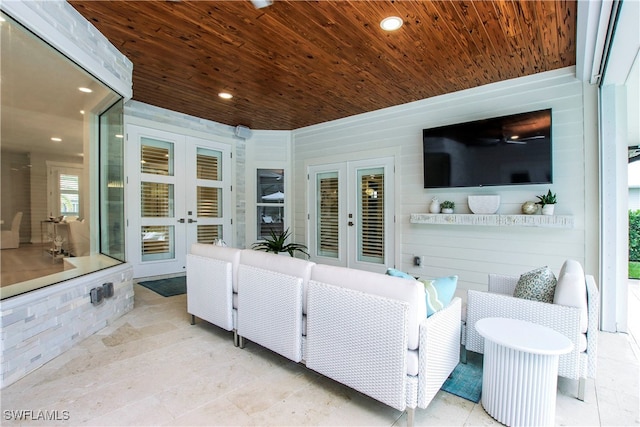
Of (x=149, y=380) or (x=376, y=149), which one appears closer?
(x=149, y=380)

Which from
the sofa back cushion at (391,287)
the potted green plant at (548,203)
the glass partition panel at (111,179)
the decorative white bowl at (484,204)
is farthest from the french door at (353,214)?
the glass partition panel at (111,179)

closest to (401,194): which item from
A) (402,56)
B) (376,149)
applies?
(376,149)

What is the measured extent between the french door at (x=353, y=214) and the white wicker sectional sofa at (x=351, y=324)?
2.69 m

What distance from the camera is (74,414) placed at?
1.72 m

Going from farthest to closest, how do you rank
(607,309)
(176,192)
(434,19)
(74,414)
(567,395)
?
1. (176,192)
2. (607,309)
3. (434,19)
4. (567,395)
5. (74,414)

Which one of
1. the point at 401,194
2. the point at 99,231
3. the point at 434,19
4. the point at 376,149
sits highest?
the point at 434,19

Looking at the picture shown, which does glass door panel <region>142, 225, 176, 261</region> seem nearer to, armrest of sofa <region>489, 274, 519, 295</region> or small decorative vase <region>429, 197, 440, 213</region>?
small decorative vase <region>429, 197, 440, 213</region>

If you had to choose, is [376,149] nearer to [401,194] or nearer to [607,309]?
[401,194]

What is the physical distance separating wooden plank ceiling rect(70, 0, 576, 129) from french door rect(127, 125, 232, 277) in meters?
0.91

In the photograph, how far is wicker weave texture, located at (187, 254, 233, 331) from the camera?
2630mm

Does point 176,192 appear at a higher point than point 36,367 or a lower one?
higher

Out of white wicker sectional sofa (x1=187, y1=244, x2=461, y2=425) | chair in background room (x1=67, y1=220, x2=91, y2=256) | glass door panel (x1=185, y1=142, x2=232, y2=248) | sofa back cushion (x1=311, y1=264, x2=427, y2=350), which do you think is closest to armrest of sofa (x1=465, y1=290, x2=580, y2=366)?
white wicker sectional sofa (x1=187, y1=244, x2=461, y2=425)

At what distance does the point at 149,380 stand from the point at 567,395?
8.85 ft

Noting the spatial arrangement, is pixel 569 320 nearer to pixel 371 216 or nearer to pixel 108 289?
pixel 371 216
